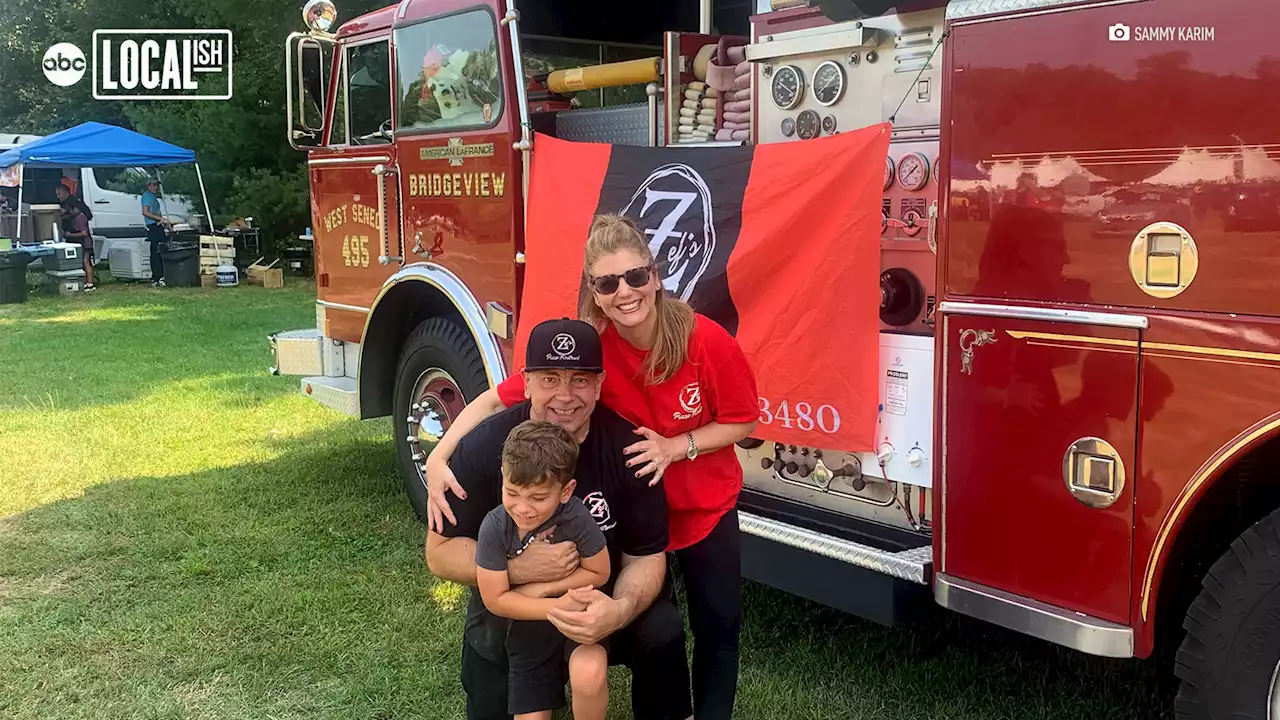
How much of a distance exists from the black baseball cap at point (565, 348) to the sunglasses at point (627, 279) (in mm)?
124

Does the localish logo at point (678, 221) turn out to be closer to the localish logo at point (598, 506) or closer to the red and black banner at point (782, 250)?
the red and black banner at point (782, 250)

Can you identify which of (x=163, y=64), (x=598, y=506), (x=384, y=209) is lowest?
(x=598, y=506)

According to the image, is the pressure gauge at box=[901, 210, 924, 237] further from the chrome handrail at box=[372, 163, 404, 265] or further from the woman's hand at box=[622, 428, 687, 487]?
the chrome handrail at box=[372, 163, 404, 265]

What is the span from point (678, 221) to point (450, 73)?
1.78 meters

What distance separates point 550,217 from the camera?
460cm

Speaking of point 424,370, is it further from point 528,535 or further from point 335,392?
point 528,535

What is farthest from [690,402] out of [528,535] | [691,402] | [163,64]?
[163,64]

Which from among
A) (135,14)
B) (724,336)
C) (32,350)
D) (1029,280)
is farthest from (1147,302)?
(135,14)

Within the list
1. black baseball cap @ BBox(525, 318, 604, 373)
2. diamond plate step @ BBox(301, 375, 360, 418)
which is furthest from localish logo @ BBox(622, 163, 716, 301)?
diamond plate step @ BBox(301, 375, 360, 418)

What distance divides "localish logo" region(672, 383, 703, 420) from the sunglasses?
1.07 ft

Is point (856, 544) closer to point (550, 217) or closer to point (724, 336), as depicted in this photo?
point (724, 336)

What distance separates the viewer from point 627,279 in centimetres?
290

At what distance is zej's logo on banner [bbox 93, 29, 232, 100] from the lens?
1991cm

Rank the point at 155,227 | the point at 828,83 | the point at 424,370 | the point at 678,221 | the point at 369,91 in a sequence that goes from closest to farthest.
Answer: the point at 828,83 → the point at 678,221 → the point at 424,370 → the point at 369,91 → the point at 155,227
